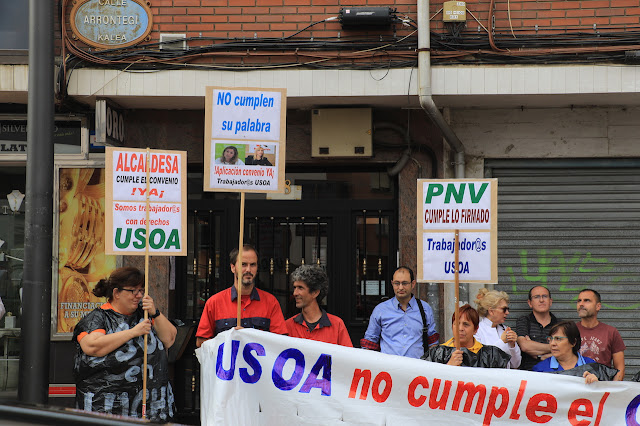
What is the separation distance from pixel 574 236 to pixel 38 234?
5.84 meters

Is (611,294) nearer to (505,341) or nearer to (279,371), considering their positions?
(505,341)

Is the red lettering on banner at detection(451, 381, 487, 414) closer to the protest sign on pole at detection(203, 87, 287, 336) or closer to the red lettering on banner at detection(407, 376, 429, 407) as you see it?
the red lettering on banner at detection(407, 376, 429, 407)

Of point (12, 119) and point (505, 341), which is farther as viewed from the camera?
point (12, 119)

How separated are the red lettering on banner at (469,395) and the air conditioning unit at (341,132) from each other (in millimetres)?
4131

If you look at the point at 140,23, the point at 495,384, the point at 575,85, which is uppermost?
the point at 140,23

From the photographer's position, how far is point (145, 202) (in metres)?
6.97

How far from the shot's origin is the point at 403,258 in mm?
9945

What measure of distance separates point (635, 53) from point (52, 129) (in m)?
5.70

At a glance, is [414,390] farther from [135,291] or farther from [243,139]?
[243,139]

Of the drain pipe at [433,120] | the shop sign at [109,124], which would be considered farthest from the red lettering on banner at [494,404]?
the shop sign at [109,124]

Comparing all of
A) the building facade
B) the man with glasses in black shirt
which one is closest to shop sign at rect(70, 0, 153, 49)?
the building facade

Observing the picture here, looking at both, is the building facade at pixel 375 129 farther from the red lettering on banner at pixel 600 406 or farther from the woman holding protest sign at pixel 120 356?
the red lettering on banner at pixel 600 406

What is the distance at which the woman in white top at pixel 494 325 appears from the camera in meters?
7.78

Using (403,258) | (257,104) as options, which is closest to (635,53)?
(403,258)
